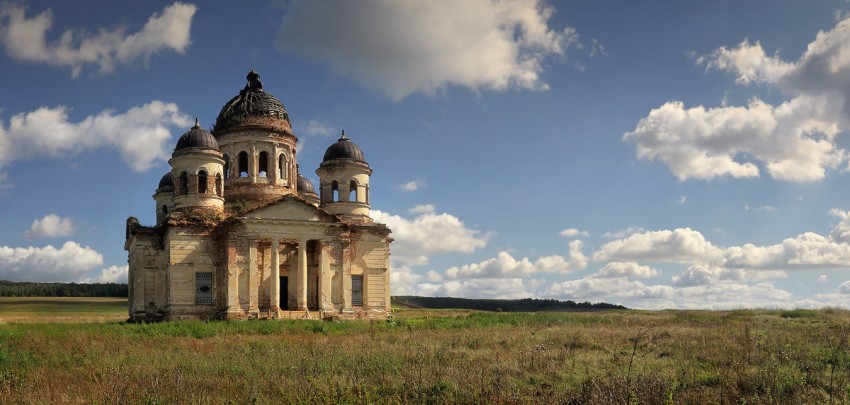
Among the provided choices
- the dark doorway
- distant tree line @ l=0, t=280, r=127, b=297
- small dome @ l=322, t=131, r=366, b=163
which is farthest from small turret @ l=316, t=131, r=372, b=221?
distant tree line @ l=0, t=280, r=127, b=297

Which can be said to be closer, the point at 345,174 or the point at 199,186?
the point at 199,186

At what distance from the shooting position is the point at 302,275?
130 feet

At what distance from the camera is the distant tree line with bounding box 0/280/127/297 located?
355 feet

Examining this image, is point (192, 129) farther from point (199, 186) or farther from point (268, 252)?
point (268, 252)

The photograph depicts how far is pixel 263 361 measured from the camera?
57.1ft

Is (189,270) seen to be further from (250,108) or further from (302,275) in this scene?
(250,108)

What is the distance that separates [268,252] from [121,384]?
29415 millimetres

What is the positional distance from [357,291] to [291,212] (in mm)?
6414

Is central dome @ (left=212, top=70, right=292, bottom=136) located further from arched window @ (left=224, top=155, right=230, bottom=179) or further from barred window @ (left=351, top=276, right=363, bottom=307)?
barred window @ (left=351, top=276, right=363, bottom=307)

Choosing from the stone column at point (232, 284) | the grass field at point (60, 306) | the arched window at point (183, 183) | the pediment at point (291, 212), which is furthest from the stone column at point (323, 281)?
the grass field at point (60, 306)

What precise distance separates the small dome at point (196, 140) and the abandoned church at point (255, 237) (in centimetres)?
6

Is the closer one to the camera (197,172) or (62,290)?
(197,172)

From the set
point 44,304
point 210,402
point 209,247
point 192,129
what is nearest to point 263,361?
point 210,402

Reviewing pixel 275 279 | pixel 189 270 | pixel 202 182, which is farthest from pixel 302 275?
pixel 202 182
